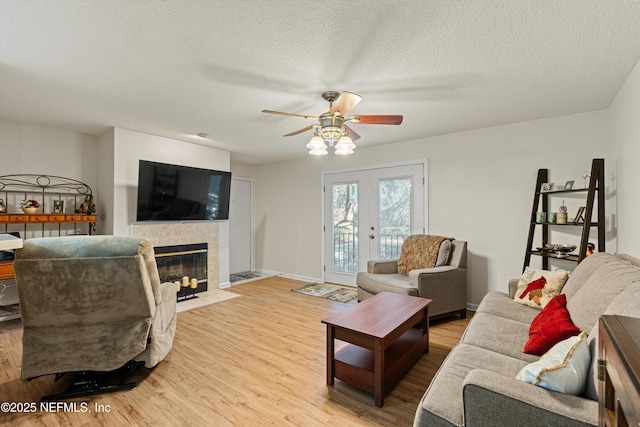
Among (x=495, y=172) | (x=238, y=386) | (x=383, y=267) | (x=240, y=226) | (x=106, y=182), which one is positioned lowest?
(x=238, y=386)

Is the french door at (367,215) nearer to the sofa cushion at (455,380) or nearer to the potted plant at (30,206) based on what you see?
the sofa cushion at (455,380)

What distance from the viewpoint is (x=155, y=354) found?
220cm

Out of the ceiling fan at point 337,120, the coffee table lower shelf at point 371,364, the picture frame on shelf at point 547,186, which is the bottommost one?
the coffee table lower shelf at point 371,364

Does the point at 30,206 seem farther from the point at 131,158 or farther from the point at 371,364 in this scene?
the point at 371,364

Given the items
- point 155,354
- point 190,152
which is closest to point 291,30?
point 155,354

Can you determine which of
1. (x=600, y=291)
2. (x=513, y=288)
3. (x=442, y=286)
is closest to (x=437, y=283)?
(x=442, y=286)

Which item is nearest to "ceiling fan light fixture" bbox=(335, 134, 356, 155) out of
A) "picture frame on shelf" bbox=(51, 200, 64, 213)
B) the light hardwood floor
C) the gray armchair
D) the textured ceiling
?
the textured ceiling

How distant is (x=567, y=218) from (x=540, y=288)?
1.24m

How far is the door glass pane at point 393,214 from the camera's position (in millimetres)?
4473

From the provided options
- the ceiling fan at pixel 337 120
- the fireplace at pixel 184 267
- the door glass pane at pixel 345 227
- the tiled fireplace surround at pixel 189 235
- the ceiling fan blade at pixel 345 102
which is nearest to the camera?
the ceiling fan blade at pixel 345 102

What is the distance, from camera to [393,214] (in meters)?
4.59

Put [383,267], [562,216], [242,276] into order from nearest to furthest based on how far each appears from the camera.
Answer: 1. [562,216]
2. [383,267]
3. [242,276]

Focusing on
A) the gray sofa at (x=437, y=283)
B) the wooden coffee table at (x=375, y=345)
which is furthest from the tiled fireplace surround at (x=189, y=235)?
the wooden coffee table at (x=375, y=345)

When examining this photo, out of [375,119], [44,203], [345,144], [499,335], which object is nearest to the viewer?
[499,335]
